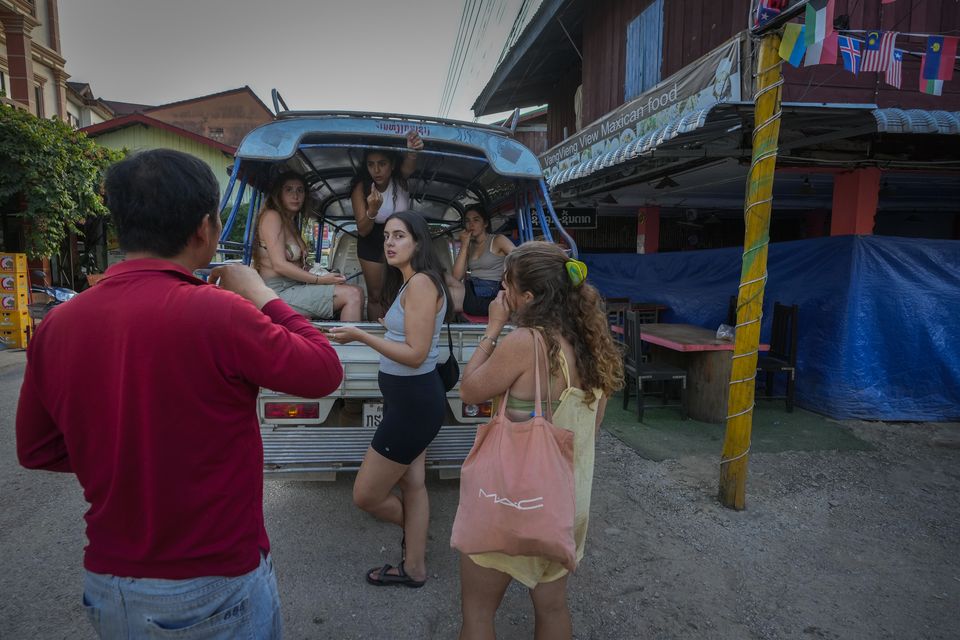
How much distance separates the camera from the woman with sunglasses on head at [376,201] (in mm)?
4254

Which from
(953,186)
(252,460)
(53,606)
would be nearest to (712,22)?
(953,186)

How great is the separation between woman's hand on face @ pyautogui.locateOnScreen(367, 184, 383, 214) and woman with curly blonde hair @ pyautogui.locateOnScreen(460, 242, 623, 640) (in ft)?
8.29

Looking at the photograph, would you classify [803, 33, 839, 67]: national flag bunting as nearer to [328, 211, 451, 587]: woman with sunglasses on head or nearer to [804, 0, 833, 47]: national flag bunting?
[804, 0, 833, 47]: national flag bunting

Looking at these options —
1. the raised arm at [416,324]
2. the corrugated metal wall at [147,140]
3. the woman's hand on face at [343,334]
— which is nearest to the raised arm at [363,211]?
the raised arm at [416,324]

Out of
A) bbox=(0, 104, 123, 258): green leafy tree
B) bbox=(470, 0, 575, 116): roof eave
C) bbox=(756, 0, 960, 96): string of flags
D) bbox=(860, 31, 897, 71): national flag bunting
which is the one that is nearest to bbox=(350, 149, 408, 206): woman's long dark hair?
bbox=(756, 0, 960, 96): string of flags

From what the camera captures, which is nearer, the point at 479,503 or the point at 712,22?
the point at 479,503

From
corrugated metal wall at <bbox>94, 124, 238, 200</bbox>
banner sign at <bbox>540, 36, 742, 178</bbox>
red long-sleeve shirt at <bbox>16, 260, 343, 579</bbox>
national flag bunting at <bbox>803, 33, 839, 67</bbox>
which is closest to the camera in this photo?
red long-sleeve shirt at <bbox>16, 260, 343, 579</bbox>

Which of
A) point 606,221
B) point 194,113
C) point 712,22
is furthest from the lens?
point 194,113

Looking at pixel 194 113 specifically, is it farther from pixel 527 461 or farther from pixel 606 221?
pixel 527 461

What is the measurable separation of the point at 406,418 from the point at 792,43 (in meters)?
3.47

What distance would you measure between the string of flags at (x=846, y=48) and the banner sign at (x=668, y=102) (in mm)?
1015

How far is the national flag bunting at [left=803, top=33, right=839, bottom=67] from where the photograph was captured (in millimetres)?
3730

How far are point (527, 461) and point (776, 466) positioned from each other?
13.7 feet

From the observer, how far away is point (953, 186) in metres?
8.56
